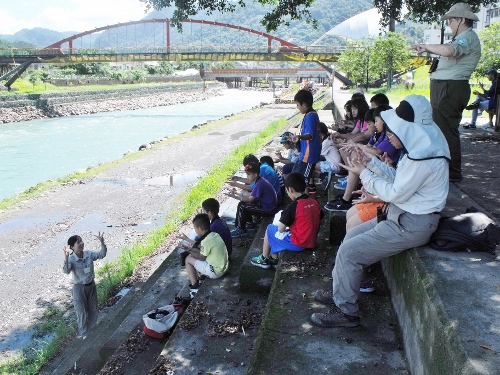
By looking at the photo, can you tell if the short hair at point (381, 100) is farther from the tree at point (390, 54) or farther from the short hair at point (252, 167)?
the tree at point (390, 54)

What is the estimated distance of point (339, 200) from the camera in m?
5.10

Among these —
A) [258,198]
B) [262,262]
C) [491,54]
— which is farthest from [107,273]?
[491,54]

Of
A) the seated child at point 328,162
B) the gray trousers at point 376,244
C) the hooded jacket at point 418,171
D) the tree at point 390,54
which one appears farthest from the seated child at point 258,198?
the tree at point 390,54

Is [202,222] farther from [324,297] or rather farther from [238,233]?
[324,297]

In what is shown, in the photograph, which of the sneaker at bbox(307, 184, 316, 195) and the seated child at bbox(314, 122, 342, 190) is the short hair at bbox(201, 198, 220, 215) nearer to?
the sneaker at bbox(307, 184, 316, 195)

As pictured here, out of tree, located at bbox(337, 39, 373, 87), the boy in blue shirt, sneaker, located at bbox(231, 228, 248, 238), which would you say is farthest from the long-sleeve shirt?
tree, located at bbox(337, 39, 373, 87)

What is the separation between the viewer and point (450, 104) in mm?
5219

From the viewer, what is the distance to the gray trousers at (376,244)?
3.25 metres

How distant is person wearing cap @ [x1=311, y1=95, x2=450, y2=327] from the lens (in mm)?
3191

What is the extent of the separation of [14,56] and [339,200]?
54.6 meters

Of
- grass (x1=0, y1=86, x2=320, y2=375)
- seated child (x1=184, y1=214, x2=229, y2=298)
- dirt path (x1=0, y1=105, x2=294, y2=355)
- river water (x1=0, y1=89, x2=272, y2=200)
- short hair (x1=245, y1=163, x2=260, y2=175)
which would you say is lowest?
river water (x1=0, y1=89, x2=272, y2=200)

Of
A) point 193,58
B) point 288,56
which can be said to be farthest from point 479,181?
point 193,58

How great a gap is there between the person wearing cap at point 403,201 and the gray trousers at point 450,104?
2.02 metres

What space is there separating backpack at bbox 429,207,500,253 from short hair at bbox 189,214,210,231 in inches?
96.9
